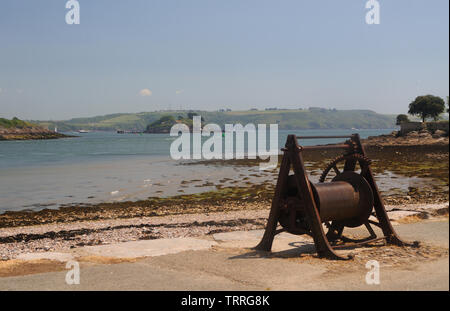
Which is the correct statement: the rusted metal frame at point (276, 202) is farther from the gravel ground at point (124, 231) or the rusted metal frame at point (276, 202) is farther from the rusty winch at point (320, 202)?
the gravel ground at point (124, 231)

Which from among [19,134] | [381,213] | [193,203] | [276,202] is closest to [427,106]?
[193,203]

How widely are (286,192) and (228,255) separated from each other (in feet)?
5.61

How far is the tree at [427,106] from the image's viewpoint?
334 ft

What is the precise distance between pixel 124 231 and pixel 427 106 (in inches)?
4057

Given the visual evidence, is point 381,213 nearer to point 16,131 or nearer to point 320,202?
point 320,202

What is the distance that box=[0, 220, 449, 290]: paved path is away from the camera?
21.6 feet

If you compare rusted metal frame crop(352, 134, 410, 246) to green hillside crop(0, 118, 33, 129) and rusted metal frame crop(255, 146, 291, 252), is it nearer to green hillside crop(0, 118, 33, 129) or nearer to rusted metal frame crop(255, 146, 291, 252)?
rusted metal frame crop(255, 146, 291, 252)

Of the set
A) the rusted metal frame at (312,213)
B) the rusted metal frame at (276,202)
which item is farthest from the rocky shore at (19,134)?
the rusted metal frame at (312,213)

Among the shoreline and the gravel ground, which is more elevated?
the gravel ground

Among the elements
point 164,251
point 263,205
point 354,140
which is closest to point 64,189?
point 263,205

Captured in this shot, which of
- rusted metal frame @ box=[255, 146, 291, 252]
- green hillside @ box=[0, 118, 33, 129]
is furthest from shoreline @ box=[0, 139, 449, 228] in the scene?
green hillside @ box=[0, 118, 33, 129]

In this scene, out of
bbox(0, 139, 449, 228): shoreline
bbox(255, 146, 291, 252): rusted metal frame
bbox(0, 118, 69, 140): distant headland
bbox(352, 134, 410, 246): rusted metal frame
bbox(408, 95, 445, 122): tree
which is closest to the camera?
bbox(255, 146, 291, 252): rusted metal frame

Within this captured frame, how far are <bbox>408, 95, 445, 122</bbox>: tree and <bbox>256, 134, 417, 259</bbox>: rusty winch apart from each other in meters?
103

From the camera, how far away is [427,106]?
103 m
